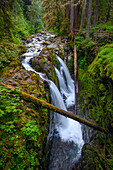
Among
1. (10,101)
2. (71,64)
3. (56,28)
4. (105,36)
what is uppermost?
(56,28)

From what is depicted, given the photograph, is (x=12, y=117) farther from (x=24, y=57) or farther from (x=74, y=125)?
(x=24, y=57)

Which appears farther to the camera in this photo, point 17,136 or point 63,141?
point 63,141

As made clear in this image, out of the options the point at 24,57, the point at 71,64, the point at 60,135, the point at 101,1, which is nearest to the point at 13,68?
the point at 24,57

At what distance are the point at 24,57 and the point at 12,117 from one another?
27.4ft

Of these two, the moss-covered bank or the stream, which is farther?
the stream

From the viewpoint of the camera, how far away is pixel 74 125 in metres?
7.20

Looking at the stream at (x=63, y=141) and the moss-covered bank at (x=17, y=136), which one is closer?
the moss-covered bank at (x=17, y=136)

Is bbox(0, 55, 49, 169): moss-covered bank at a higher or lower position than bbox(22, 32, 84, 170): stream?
higher

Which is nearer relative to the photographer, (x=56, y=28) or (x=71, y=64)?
(x=71, y=64)

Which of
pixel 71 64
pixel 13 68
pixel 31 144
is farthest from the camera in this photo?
pixel 71 64

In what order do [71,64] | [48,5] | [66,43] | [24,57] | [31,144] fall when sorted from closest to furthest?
[31,144], [24,57], [71,64], [66,43], [48,5]

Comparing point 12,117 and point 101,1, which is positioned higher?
point 101,1

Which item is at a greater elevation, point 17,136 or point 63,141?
point 17,136

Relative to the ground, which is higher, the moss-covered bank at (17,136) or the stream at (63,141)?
the moss-covered bank at (17,136)
